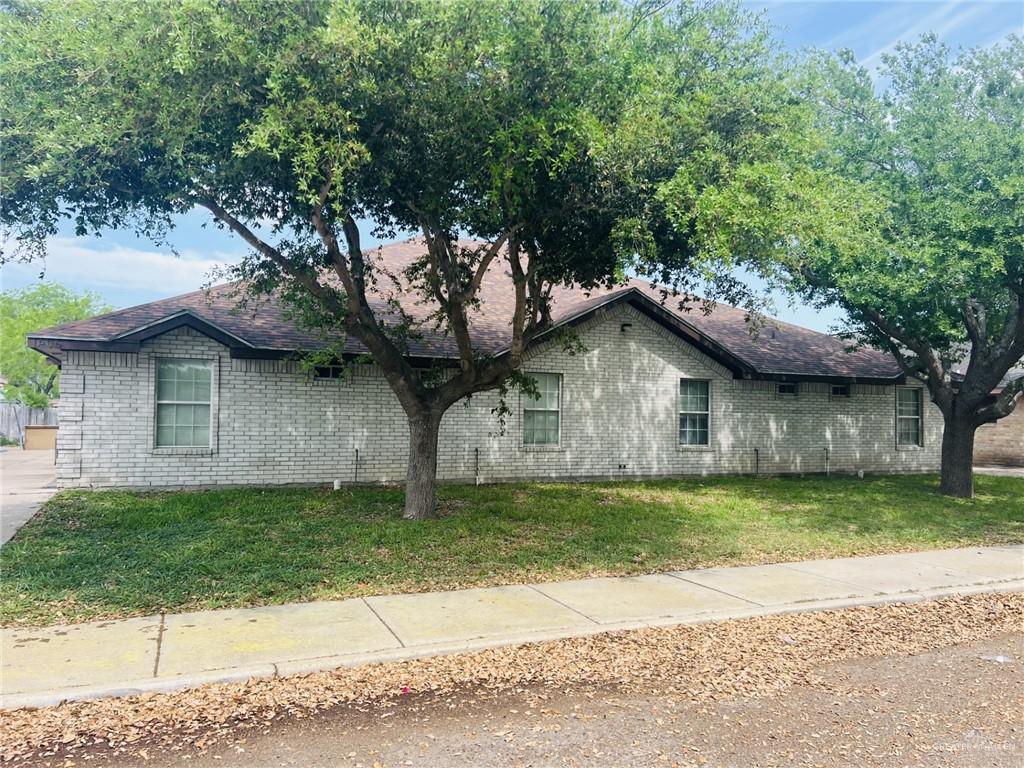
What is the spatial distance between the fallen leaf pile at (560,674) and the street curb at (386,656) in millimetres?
75

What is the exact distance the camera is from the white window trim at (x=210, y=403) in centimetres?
1341

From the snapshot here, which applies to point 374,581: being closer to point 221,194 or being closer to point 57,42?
point 221,194

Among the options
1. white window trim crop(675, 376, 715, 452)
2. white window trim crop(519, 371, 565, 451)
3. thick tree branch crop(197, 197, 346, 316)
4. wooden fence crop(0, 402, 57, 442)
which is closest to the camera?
thick tree branch crop(197, 197, 346, 316)

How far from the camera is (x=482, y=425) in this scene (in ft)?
52.7

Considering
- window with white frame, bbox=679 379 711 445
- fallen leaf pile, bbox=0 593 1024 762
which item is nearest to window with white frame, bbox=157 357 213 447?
fallen leaf pile, bbox=0 593 1024 762

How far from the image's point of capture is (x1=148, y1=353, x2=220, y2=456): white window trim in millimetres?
13406

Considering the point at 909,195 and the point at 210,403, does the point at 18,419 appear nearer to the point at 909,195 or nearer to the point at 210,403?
the point at 210,403

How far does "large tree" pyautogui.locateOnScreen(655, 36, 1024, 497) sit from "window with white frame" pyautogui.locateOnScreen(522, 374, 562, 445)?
17.5ft

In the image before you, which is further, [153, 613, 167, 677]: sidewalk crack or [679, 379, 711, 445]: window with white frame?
[679, 379, 711, 445]: window with white frame

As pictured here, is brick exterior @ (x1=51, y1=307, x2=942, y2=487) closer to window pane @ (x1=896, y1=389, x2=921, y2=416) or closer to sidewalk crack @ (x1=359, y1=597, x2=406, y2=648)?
window pane @ (x1=896, y1=389, x2=921, y2=416)

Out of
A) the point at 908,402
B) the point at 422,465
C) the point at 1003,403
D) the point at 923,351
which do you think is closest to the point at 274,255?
the point at 422,465

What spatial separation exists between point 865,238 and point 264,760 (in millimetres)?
11687

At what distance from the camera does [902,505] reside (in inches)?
568

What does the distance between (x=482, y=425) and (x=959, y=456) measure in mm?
10548
